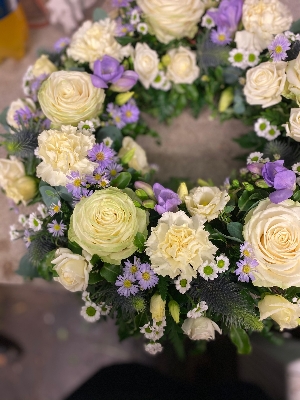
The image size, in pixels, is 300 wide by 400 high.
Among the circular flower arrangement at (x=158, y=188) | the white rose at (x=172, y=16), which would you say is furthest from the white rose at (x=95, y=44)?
the white rose at (x=172, y=16)

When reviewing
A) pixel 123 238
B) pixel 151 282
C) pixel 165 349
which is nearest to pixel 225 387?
pixel 165 349

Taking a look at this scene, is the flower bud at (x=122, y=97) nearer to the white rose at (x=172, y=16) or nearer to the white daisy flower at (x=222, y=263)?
the white rose at (x=172, y=16)

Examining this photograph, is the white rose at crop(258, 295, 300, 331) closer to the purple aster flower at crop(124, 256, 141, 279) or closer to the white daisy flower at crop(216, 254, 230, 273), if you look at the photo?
the white daisy flower at crop(216, 254, 230, 273)

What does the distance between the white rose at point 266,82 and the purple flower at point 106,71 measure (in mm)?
340

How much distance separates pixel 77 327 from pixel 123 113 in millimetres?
848

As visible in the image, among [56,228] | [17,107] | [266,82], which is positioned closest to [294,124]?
[266,82]

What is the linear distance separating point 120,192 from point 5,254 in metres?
0.49

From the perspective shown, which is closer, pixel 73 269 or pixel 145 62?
pixel 73 269

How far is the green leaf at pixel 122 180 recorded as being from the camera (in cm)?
81

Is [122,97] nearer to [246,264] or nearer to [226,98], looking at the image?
[226,98]

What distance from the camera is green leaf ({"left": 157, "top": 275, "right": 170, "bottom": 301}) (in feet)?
2.44

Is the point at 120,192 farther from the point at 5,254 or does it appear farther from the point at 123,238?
the point at 5,254

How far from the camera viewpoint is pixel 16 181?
917mm

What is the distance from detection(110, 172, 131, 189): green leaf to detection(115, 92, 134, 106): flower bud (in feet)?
0.87
